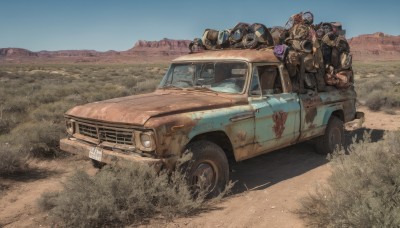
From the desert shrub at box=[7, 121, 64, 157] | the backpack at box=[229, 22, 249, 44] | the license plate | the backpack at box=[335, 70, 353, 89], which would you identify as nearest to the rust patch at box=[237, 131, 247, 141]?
→ the license plate

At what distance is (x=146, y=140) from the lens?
163 inches

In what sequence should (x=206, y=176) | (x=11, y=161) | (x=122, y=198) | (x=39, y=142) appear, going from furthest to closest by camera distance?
(x=39, y=142), (x=11, y=161), (x=206, y=176), (x=122, y=198)

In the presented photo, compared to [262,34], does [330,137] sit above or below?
below

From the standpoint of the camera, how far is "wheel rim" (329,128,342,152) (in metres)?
6.94

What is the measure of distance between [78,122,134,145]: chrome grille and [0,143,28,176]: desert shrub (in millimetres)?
1715

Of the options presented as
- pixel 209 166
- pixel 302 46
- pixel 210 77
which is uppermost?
pixel 302 46

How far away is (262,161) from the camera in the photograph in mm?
6664

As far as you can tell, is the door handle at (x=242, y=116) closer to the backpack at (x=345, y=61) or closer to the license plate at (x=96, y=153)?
the license plate at (x=96, y=153)

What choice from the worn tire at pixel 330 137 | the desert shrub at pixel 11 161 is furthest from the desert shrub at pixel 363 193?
the desert shrub at pixel 11 161

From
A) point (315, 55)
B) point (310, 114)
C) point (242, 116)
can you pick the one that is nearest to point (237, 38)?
point (315, 55)

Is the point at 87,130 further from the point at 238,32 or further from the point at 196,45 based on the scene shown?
the point at 238,32

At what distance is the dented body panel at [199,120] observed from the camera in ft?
13.6

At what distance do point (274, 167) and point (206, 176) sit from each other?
6.72 ft

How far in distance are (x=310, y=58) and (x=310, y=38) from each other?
1.39 feet
